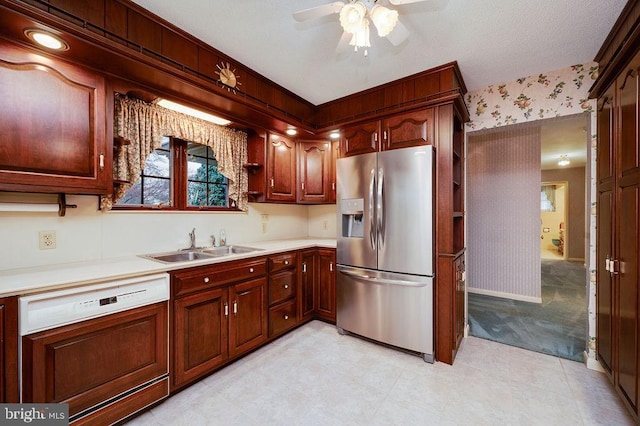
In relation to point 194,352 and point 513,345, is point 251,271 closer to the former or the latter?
point 194,352

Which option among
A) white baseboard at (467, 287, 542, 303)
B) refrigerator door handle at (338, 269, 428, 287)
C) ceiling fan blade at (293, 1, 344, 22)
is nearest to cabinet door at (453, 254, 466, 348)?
refrigerator door handle at (338, 269, 428, 287)

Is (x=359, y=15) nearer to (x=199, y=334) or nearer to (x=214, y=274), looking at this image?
(x=214, y=274)

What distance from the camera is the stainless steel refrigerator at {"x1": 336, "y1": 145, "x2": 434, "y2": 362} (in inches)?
88.7

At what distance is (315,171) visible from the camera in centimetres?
326

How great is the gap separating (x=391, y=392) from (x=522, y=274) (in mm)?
3049

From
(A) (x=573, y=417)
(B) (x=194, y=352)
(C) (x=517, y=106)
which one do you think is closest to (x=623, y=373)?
(A) (x=573, y=417)

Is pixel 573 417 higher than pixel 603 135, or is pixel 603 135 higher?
pixel 603 135

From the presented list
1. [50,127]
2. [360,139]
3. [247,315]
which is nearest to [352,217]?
[360,139]

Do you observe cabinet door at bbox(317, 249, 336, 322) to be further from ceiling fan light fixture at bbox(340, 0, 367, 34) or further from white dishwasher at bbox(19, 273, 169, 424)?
ceiling fan light fixture at bbox(340, 0, 367, 34)

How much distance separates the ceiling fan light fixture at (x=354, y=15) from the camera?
1.39 metres

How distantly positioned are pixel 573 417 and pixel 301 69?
10.6 ft

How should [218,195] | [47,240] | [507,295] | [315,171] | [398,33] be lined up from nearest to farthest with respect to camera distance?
1. [398,33]
2. [47,240]
3. [218,195]
4. [315,171]
5. [507,295]

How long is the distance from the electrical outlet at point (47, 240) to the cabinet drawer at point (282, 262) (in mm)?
1508

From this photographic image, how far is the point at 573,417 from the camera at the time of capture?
5.37 feet
